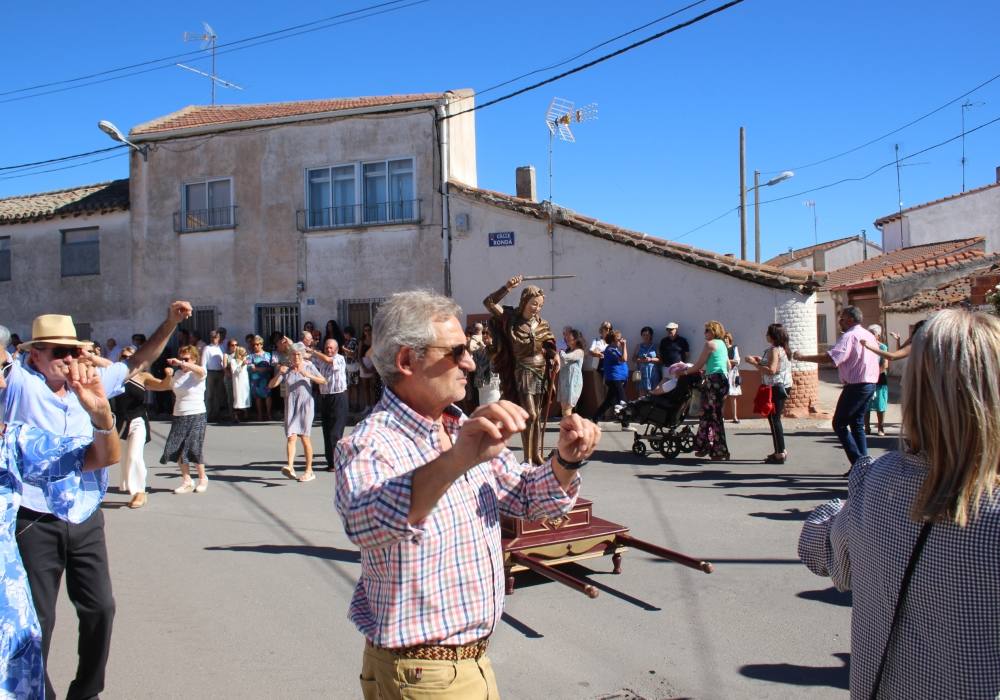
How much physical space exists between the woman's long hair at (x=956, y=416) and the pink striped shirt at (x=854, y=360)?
6500mm

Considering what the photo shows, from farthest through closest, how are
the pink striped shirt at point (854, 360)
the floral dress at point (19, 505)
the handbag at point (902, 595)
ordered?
the pink striped shirt at point (854, 360), the floral dress at point (19, 505), the handbag at point (902, 595)

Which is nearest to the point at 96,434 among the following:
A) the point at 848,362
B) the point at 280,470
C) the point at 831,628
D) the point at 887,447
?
the point at 831,628

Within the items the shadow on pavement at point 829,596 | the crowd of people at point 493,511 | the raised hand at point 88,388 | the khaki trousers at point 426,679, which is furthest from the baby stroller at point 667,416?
the khaki trousers at point 426,679

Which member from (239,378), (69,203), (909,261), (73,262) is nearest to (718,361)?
(239,378)

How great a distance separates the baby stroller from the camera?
1076 centimetres

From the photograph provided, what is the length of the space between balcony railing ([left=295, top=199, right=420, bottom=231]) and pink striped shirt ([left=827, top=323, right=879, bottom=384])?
37.9 feet

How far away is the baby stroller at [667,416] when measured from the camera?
35.3 ft

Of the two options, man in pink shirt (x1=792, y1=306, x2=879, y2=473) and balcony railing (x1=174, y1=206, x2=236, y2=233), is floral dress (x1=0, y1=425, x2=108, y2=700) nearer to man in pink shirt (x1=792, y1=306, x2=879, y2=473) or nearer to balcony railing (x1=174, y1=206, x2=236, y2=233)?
man in pink shirt (x1=792, y1=306, x2=879, y2=473)

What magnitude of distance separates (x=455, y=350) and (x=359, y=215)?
55.6 feet

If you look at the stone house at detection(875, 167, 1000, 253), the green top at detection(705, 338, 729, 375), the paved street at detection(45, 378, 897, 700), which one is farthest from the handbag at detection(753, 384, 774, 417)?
the stone house at detection(875, 167, 1000, 253)

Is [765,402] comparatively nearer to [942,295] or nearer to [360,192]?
[360,192]

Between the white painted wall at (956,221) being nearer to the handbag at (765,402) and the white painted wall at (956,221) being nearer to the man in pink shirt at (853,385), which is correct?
the handbag at (765,402)

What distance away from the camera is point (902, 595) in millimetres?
1919

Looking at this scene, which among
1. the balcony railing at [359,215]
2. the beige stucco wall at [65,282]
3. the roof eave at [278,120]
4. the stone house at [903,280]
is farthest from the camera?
the stone house at [903,280]
